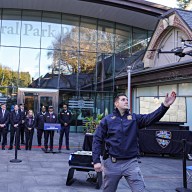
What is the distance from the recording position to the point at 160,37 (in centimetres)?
1669

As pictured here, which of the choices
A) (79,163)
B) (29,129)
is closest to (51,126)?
(29,129)

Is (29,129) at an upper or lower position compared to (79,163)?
upper

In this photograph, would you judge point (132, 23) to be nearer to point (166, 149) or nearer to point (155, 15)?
point (155, 15)

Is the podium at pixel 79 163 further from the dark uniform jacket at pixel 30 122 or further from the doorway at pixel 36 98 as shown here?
the doorway at pixel 36 98

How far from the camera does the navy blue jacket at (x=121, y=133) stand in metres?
4.00

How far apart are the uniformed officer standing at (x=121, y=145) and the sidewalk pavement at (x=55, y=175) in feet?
8.28

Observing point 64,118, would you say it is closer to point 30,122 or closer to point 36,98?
point 30,122

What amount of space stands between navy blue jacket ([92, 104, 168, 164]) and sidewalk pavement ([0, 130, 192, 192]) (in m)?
2.62

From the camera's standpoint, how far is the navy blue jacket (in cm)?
400

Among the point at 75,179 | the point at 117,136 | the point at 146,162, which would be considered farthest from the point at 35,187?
the point at 146,162

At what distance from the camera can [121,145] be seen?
158 inches

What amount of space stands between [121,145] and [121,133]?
0.55ft

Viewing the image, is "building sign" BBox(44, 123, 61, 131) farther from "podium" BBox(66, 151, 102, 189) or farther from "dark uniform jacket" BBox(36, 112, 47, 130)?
"podium" BBox(66, 151, 102, 189)

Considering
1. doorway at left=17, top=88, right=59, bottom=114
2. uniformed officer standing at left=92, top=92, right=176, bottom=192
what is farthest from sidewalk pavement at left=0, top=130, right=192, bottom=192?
doorway at left=17, top=88, right=59, bottom=114
